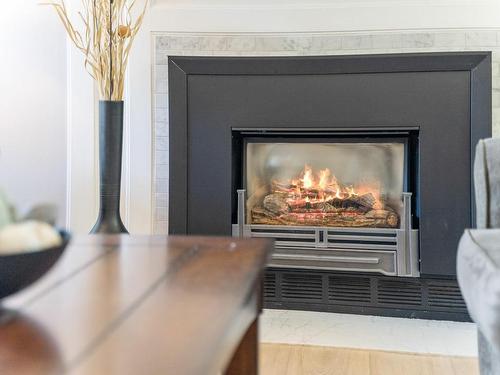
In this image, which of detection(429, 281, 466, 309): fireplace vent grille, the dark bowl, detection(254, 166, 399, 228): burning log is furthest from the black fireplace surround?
the dark bowl

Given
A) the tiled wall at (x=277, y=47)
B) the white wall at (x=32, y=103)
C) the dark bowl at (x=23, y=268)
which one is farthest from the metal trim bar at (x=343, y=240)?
the dark bowl at (x=23, y=268)

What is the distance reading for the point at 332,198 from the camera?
2.52 meters

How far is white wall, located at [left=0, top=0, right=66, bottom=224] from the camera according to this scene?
7.46 ft

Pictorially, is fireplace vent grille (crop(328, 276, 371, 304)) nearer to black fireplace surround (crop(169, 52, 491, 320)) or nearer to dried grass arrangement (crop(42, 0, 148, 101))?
black fireplace surround (crop(169, 52, 491, 320))

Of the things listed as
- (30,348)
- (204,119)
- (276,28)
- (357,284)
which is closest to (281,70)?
(276,28)

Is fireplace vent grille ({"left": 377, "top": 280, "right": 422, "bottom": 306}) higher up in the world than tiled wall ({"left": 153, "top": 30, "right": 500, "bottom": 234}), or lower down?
lower down

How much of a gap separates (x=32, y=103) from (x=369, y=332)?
1.88 meters

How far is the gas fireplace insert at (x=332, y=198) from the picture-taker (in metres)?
2.40

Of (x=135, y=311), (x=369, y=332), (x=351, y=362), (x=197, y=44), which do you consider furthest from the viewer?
(x=197, y=44)

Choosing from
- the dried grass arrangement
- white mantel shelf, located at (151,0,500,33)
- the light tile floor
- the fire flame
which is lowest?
the light tile floor

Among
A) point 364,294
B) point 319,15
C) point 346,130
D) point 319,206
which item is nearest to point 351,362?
point 364,294

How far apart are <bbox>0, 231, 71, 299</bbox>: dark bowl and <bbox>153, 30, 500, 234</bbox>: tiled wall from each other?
6.29 feet

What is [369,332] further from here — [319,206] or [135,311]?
[135,311]

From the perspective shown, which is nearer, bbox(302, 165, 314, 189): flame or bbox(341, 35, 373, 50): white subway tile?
bbox(341, 35, 373, 50): white subway tile
